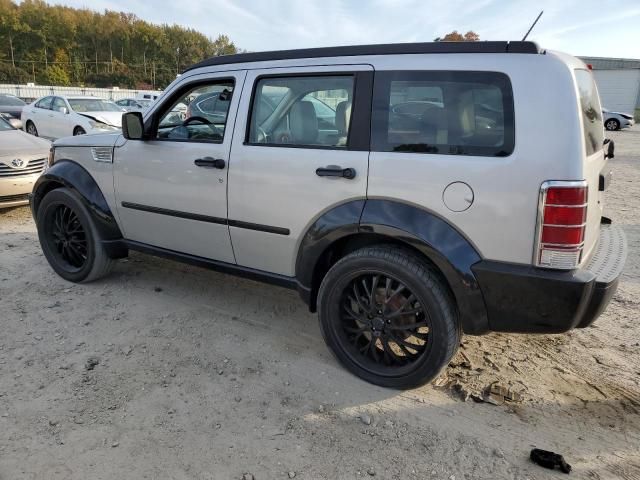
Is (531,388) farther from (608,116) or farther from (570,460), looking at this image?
(608,116)

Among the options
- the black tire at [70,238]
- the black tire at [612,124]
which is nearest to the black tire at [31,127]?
the black tire at [70,238]

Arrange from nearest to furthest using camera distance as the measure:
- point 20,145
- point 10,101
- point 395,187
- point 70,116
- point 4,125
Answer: point 395,187 → point 20,145 → point 4,125 → point 70,116 → point 10,101

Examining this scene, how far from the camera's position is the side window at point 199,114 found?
3408mm

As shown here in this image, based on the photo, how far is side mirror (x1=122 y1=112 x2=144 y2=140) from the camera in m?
3.59

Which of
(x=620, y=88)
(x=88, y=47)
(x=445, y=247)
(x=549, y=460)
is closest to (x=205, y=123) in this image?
(x=445, y=247)

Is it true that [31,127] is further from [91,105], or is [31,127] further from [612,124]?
[612,124]

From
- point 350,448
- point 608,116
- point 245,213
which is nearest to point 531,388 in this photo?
point 350,448

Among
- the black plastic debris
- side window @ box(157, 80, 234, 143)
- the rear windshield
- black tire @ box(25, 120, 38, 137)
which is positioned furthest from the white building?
the black plastic debris

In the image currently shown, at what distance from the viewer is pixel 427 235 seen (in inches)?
101

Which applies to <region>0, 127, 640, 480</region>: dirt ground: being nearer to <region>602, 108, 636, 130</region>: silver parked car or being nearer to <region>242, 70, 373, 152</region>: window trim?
<region>242, 70, 373, 152</region>: window trim

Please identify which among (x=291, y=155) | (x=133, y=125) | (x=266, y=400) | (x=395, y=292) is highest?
(x=133, y=125)

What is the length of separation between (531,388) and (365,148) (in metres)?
1.76

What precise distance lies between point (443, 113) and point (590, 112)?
0.81 meters

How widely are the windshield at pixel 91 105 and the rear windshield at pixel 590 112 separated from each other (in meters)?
13.9
